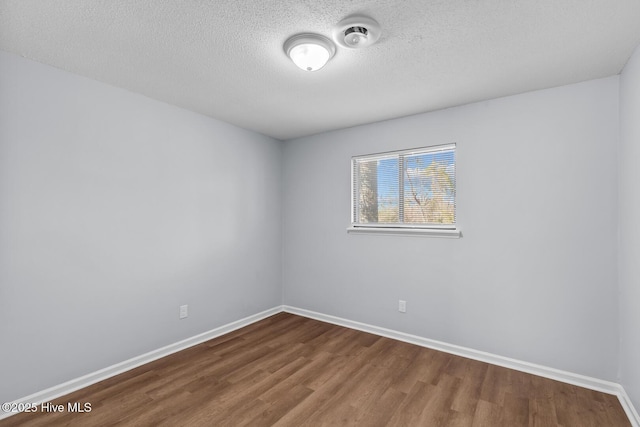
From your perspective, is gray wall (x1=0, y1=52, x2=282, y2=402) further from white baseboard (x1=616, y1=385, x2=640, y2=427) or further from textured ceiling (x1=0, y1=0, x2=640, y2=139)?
white baseboard (x1=616, y1=385, x2=640, y2=427)

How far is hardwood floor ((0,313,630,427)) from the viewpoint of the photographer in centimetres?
203

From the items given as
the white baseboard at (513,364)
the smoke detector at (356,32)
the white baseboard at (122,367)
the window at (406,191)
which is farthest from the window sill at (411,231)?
the smoke detector at (356,32)

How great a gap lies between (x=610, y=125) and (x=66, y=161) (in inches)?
166

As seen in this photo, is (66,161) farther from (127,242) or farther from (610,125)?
(610,125)

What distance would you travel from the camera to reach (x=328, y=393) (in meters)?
2.34

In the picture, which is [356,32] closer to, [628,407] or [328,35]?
[328,35]

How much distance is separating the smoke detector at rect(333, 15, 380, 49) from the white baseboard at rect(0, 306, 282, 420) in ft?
10.1

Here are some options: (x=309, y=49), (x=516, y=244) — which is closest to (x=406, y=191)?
(x=516, y=244)

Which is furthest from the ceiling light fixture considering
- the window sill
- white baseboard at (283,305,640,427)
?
white baseboard at (283,305,640,427)

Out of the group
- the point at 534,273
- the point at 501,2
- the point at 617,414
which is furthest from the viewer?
the point at 534,273

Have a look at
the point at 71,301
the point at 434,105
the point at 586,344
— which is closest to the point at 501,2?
the point at 434,105

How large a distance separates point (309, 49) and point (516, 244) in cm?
238

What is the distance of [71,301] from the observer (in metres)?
2.35

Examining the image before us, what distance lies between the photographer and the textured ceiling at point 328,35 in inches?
64.5
